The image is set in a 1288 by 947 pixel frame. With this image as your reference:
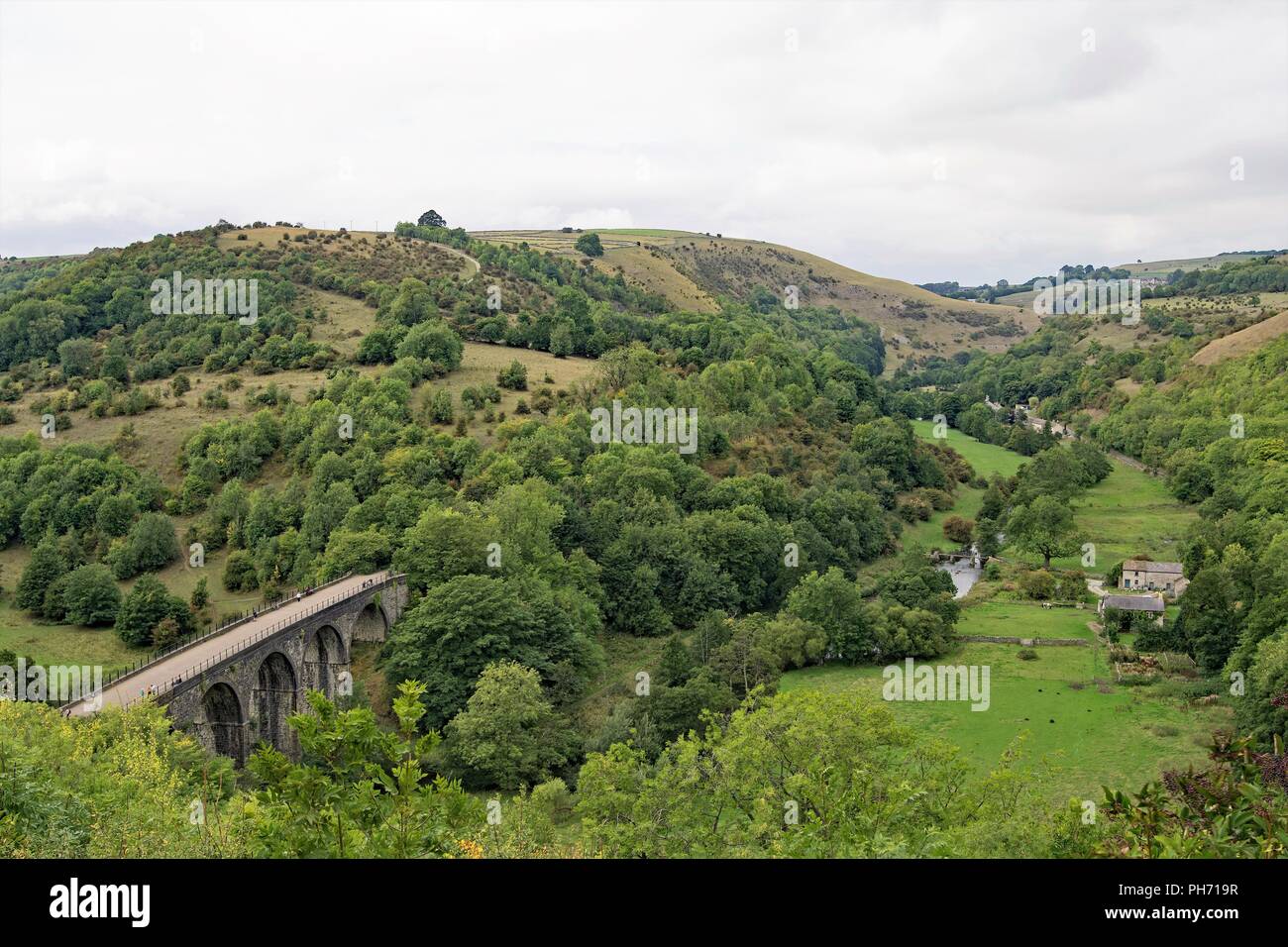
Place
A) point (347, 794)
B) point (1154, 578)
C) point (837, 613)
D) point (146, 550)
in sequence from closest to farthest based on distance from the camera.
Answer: point (347, 794) → point (837, 613) → point (146, 550) → point (1154, 578)

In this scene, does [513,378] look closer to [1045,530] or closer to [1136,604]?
[1045,530]

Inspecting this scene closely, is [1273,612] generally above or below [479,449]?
below

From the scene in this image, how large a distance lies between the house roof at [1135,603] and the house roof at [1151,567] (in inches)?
250

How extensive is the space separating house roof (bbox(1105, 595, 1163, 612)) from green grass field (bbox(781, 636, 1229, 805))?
4.70m

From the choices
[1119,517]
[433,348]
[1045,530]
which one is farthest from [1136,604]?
[433,348]

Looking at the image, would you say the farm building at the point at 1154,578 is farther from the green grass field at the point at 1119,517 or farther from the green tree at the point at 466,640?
the green tree at the point at 466,640

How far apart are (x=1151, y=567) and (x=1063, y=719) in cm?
2687

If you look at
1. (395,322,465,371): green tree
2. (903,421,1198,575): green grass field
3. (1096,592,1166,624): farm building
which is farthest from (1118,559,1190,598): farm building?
(395,322,465,371): green tree

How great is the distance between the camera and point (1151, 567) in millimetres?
71062

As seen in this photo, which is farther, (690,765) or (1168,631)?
(1168,631)
